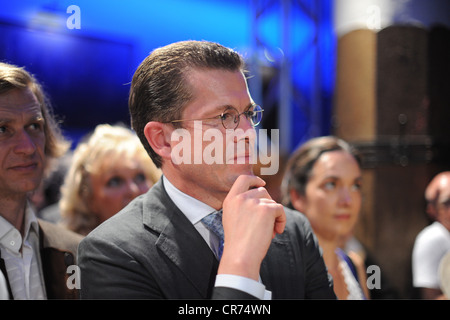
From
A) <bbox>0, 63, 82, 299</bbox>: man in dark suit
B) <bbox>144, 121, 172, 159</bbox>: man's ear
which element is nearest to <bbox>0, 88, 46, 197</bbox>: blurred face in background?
<bbox>0, 63, 82, 299</bbox>: man in dark suit

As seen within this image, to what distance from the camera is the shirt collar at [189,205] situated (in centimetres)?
109

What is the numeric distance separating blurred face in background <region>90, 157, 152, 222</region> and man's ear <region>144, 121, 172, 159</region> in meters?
0.46

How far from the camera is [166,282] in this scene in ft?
3.28

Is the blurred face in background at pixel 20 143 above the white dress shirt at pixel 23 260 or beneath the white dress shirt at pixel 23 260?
above

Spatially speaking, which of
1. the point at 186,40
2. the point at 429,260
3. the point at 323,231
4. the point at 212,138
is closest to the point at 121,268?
the point at 212,138

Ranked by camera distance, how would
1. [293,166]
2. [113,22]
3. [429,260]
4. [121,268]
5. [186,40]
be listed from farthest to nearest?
[429,260]
[293,166]
[113,22]
[186,40]
[121,268]

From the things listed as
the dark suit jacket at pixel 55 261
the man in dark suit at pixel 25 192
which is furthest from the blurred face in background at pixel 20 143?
the dark suit jacket at pixel 55 261

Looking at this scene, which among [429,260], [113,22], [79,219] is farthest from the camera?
[429,260]

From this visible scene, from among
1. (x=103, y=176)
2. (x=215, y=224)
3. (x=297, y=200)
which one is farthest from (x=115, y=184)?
(x=297, y=200)

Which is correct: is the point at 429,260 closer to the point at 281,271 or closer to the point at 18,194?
the point at 281,271

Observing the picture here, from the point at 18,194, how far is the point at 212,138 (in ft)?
1.54

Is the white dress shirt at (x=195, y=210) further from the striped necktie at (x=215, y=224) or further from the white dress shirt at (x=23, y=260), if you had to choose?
the white dress shirt at (x=23, y=260)

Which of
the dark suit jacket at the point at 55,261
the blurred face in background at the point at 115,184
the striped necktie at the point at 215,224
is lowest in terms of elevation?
the dark suit jacket at the point at 55,261

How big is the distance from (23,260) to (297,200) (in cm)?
113
